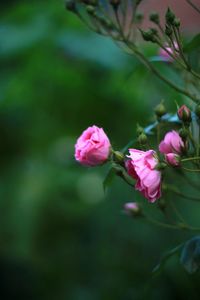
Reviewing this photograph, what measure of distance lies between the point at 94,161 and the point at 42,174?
1.74 metres

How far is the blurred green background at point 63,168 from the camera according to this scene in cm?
222

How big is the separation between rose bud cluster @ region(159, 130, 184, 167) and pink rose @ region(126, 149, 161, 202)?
3 cm

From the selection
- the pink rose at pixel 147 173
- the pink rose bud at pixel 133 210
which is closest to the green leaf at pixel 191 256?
the pink rose at pixel 147 173

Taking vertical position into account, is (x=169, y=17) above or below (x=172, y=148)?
above

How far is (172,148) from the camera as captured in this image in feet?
3.12

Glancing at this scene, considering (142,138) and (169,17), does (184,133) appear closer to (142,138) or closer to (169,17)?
(142,138)

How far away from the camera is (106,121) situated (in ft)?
8.75

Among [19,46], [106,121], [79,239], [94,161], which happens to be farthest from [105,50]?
[94,161]

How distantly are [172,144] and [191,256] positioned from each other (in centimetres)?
15

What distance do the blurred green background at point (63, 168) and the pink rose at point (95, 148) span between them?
46.4 inches

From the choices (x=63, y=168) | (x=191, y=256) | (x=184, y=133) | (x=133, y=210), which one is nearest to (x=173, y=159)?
(x=184, y=133)

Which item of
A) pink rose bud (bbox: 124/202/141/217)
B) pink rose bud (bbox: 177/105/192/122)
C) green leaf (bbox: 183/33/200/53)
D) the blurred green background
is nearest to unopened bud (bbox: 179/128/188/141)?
pink rose bud (bbox: 177/105/192/122)

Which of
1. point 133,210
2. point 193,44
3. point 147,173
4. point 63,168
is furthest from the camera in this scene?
point 63,168

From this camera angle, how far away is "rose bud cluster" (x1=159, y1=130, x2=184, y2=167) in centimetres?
92
